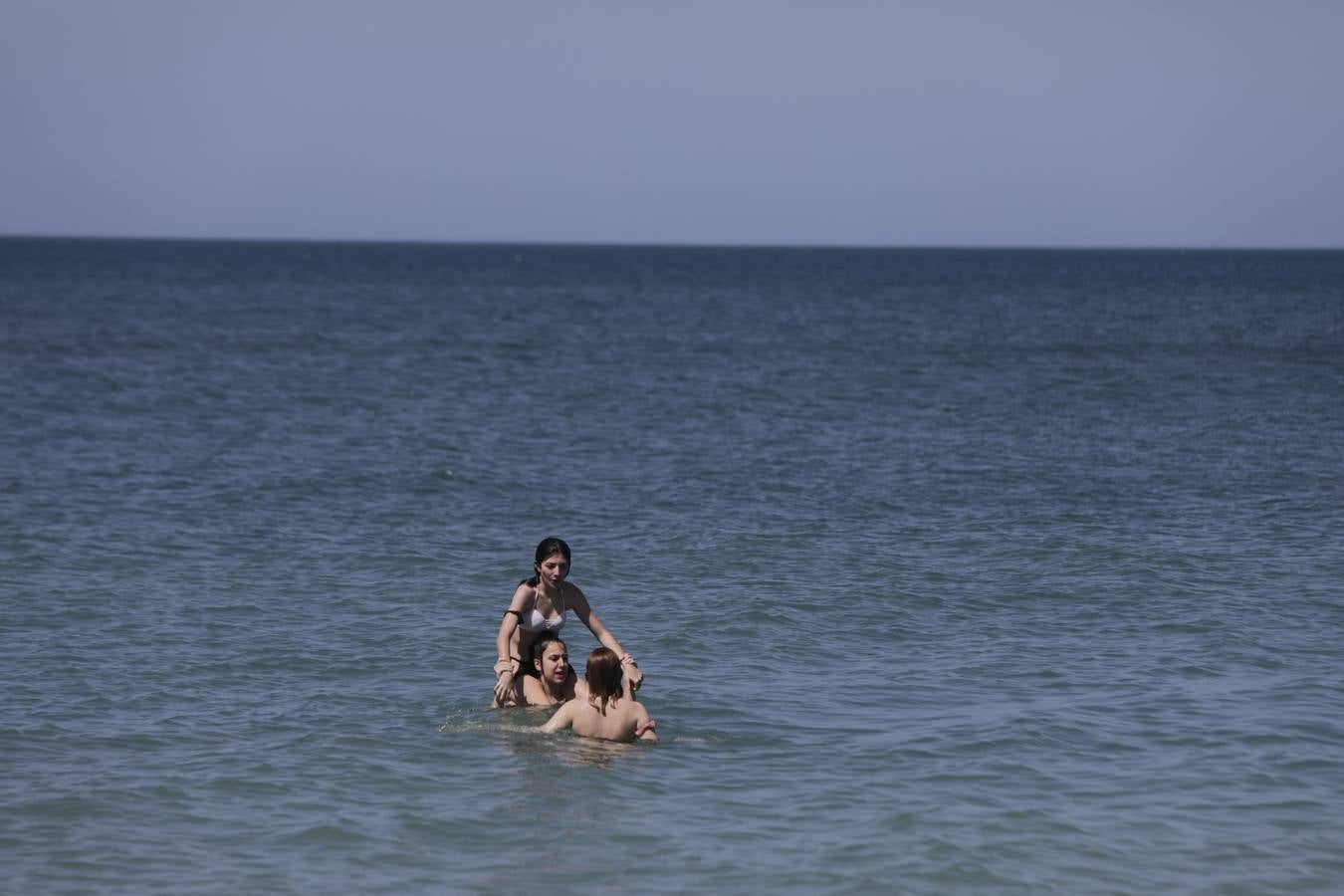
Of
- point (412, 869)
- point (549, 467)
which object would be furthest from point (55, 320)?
point (412, 869)

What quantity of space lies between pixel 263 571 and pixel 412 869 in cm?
842

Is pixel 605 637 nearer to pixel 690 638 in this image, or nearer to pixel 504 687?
pixel 504 687

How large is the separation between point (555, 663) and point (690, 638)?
2.57 m

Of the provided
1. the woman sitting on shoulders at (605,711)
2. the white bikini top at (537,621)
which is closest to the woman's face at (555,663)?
the white bikini top at (537,621)

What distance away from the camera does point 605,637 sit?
10.9 meters

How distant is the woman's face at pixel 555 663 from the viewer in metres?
11.0

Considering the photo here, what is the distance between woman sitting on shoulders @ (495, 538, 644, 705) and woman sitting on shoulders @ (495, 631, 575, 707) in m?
0.06

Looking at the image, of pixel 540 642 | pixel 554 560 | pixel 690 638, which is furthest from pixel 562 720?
pixel 690 638

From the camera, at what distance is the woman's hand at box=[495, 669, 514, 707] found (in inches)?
423

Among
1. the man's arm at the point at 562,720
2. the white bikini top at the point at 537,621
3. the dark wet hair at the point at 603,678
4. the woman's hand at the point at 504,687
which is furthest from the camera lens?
the white bikini top at the point at 537,621

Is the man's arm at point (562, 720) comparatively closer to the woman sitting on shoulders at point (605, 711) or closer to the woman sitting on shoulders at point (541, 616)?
the woman sitting on shoulders at point (605, 711)

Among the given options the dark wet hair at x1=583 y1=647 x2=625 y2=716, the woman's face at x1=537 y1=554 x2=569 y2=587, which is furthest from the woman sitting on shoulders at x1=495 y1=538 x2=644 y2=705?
the dark wet hair at x1=583 y1=647 x2=625 y2=716

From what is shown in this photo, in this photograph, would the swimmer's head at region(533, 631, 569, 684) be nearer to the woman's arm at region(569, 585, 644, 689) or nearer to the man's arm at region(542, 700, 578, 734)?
the woman's arm at region(569, 585, 644, 689)

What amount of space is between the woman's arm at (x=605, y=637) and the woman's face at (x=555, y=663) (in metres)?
0.28
